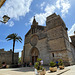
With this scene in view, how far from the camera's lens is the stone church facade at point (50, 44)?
611 inches

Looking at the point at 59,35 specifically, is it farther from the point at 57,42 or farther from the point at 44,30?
the point at 44,30

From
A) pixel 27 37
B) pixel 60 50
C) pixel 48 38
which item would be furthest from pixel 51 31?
pixel 27 37

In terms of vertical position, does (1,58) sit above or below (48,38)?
below

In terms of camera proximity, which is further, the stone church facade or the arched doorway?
the arched doorway

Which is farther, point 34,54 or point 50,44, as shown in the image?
point 34,54

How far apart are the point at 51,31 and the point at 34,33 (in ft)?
21.0

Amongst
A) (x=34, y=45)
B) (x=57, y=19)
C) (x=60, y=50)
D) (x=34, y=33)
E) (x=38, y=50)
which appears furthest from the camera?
(x=34, y=33)

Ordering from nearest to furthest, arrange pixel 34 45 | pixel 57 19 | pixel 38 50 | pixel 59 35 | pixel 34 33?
pixel 59 35, pixel 57 19, pixel 38 50, pixel 34 45, pixel 34 33

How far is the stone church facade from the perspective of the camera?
15.5m

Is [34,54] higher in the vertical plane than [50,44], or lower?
lower

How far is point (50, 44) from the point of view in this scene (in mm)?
17531

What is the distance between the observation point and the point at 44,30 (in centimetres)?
2017

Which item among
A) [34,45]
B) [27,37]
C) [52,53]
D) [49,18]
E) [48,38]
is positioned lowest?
[52,53]

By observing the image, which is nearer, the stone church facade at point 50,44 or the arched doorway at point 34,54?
the stone church facade at point 50,44
